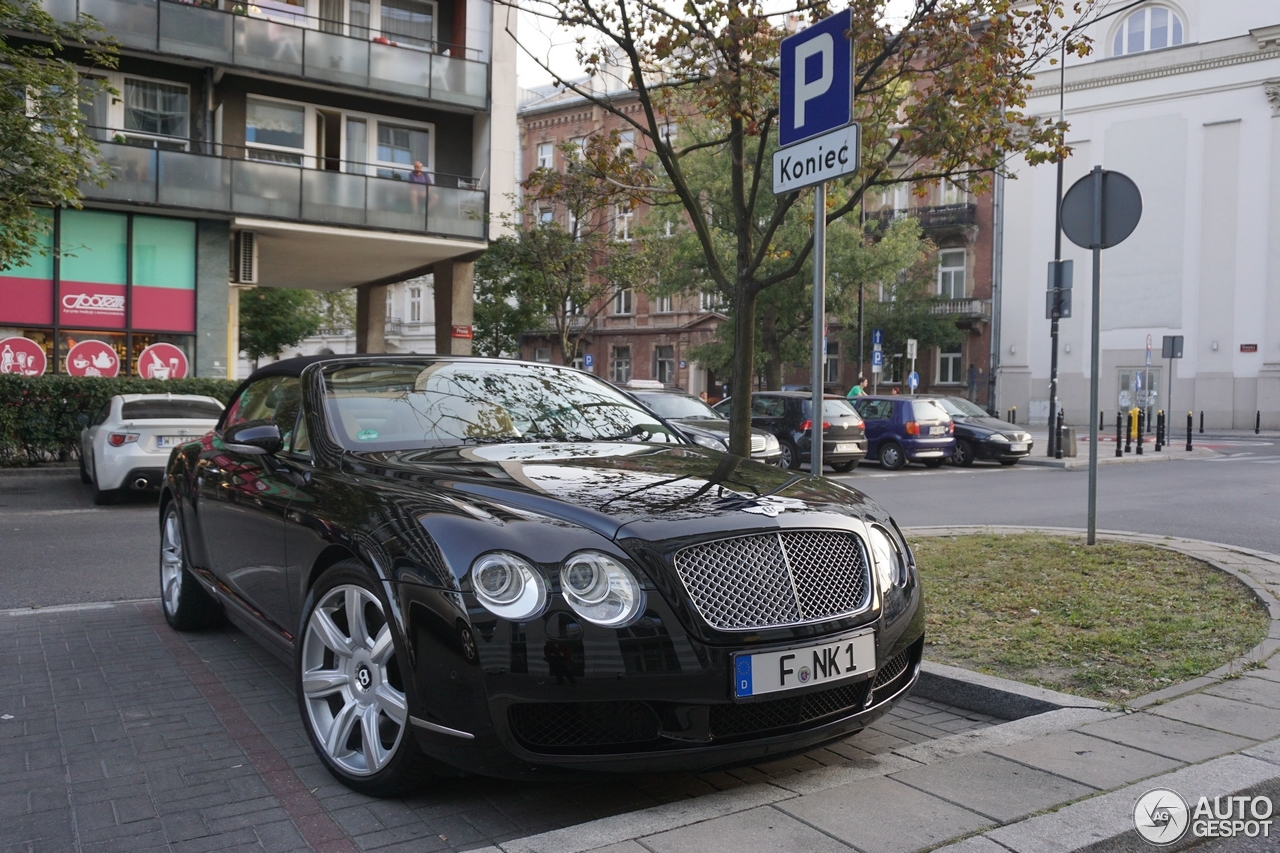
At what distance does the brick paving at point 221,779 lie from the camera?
9.92ft

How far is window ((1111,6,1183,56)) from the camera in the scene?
39406mm

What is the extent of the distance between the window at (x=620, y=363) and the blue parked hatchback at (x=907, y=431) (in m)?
35.5

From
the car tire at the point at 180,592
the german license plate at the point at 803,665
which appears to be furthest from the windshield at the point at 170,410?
the german license plate at the point at 803,665

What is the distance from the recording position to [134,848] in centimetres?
293

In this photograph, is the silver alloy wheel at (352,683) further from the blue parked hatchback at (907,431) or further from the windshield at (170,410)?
the blue parked hatchback at (907,431)

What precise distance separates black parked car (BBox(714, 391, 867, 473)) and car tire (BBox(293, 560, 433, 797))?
48.8 ft

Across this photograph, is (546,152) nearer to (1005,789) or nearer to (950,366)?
(950,366)

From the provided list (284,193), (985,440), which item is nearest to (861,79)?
(985,440)

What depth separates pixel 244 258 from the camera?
69.4 ft

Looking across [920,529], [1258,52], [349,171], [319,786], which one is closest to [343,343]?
[349,171]

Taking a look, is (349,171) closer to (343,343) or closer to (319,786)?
(319,786)

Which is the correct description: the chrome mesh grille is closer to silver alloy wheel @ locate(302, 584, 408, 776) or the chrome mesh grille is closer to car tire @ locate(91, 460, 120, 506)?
silver alloy wheel @ locate(302, 584, 408, 776)

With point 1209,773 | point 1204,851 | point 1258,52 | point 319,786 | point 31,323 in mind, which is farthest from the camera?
point 1258,52

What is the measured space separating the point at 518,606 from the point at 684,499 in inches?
28.0
